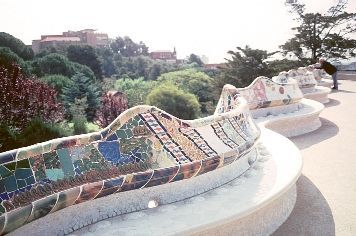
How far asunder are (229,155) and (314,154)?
3.15m

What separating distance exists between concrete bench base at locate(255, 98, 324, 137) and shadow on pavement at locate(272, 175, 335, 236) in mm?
2715

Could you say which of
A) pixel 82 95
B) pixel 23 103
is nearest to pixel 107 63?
pixel 82 95

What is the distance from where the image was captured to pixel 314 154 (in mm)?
6328

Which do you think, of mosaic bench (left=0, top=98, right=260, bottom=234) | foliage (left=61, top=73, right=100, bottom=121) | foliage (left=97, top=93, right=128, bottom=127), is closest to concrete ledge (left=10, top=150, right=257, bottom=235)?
mosaic bench (left=0, top=98, right=260, bottom=234)

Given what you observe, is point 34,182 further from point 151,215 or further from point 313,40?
point 313,40

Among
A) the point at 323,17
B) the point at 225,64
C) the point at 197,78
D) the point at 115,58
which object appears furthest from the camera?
the point at 115,58

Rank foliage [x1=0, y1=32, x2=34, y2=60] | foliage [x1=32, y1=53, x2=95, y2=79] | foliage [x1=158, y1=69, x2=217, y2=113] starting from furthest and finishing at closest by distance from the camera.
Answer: foliage [x1=158, y1=69, x2=217, y2=113]
foliage [x1=0, y1=32, x2=34, y2=60]
foliage [x1=32, y1=53, x2=95, y2=79]

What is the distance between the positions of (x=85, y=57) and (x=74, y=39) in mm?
29813

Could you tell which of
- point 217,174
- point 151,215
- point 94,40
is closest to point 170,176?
point 151,215

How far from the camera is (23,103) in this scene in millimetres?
15523

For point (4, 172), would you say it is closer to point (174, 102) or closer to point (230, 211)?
point (230, 211)

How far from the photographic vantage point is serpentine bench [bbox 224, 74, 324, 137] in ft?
24.4

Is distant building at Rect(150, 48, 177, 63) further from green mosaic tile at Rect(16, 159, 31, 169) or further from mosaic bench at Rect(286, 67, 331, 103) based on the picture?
green mosaic tile at Rect(16, 159, 31, 169)

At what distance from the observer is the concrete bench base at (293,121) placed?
739 cm
